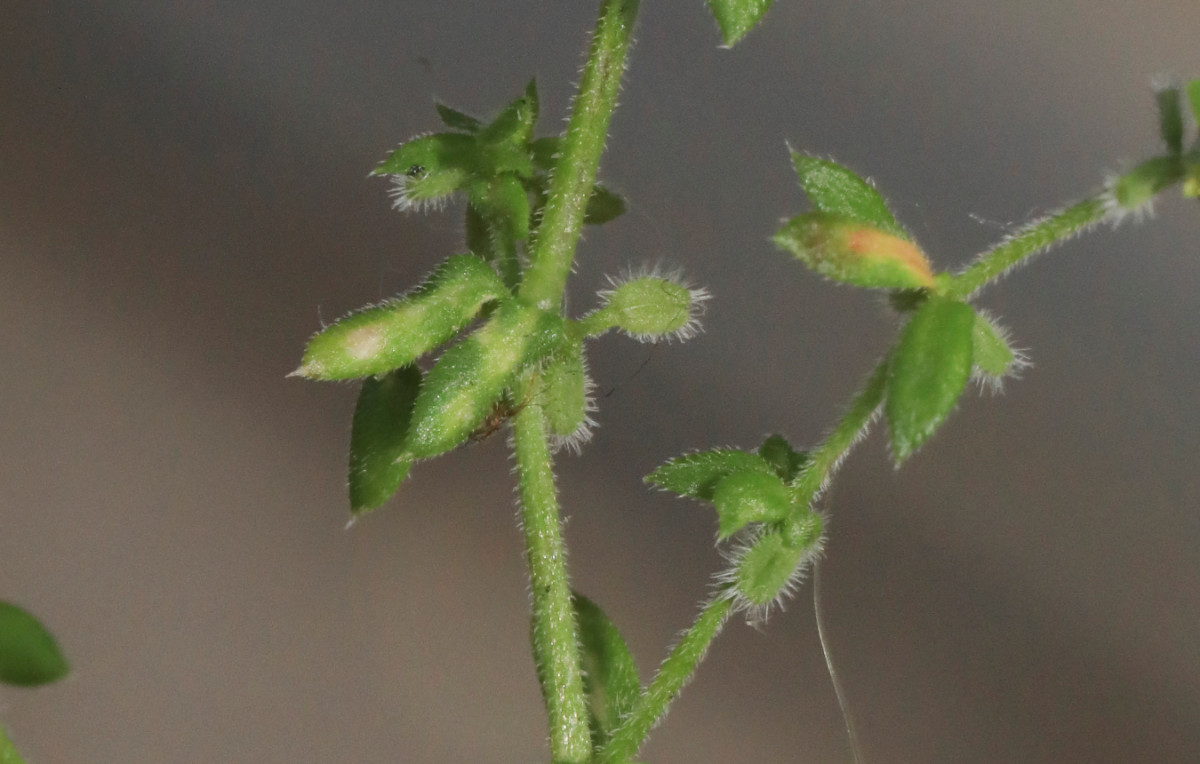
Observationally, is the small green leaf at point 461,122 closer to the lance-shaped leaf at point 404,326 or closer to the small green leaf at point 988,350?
the lance-shaped leaf at point 404,326

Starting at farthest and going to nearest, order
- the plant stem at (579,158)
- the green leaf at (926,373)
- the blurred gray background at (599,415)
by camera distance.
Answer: the blurred gray background at (599,415)
the plant stem at (579,158)
the green leaf at (926,373)

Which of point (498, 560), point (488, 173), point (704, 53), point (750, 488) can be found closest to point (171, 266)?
point (498, 560)

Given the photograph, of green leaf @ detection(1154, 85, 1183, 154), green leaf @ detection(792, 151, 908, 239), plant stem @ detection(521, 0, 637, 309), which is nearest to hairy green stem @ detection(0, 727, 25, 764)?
plant stem @ detection(521, 0, 637, 309)

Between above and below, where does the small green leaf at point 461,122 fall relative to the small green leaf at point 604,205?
above

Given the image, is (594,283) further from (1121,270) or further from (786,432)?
(1121,270)

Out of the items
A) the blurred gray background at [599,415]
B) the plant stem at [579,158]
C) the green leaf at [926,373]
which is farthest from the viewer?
the blurred gray background at [599,415]

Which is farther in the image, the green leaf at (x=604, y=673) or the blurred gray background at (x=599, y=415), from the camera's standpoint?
the blurred gray background at (x=599, y=415)

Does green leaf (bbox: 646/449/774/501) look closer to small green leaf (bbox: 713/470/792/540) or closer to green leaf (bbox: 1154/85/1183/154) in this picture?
small green leaf (bbox: 713/470/792/540)

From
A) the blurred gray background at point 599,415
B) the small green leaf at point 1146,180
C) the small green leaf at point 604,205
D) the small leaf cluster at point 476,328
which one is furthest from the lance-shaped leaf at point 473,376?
the blurred gray background at point 599,415
